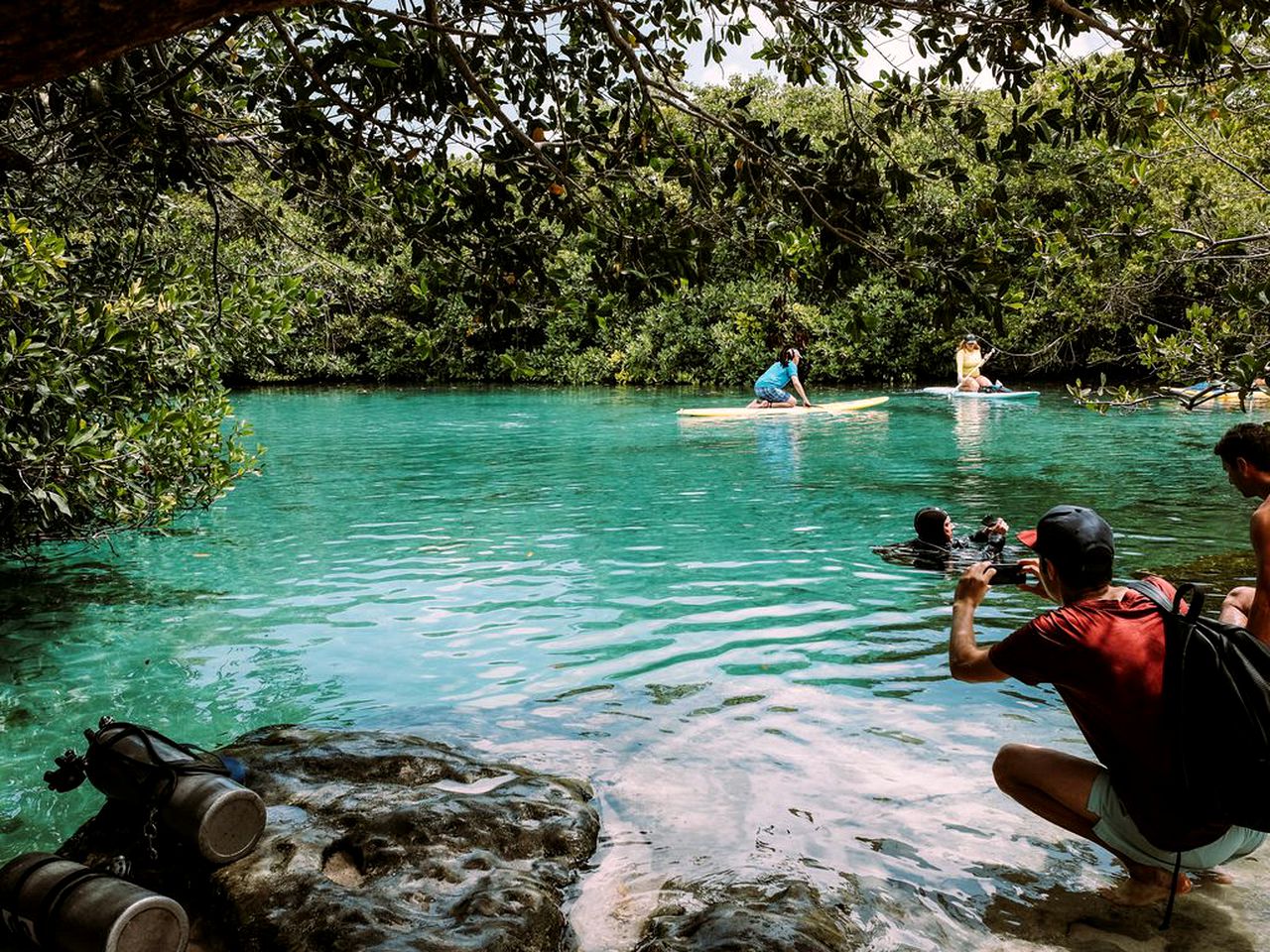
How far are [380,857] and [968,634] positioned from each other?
94.5 inches

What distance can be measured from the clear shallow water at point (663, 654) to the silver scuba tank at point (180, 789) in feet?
4.24

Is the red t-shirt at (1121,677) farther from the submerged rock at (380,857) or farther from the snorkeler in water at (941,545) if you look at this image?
the snorkeler in water at (941,545)

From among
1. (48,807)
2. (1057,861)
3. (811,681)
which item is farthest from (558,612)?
(1057,861)

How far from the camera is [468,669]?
7480mm

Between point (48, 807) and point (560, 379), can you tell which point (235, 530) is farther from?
point (560, 379)

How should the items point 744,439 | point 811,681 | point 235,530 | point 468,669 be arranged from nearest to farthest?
point 811,681 < point 468,669 < point 235,530 < point 744,439

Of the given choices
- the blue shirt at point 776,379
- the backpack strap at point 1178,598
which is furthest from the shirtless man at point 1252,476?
the blue shirt at point 776,379

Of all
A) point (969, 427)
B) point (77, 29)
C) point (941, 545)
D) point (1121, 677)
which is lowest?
point (941, 545)

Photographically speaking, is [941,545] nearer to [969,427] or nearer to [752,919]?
[752,919]

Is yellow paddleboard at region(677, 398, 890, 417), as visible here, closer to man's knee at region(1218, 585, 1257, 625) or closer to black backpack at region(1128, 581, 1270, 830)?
man's knee at region(1218, 585, 1257, 625)

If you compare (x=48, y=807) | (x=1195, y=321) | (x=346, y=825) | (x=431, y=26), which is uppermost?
(x=431, y=26)

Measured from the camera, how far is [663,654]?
7727 mm

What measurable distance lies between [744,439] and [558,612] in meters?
13.0

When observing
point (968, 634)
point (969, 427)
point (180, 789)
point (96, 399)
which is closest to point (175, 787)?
point (180, 789)
